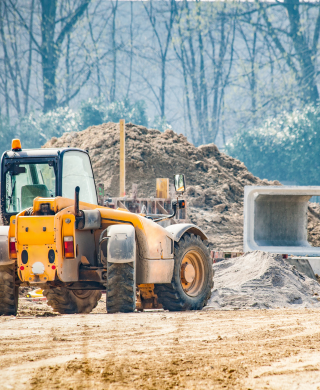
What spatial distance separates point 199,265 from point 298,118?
3201 centimetres

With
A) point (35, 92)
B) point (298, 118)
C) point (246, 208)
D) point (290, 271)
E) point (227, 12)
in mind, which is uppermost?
point (227, 12)

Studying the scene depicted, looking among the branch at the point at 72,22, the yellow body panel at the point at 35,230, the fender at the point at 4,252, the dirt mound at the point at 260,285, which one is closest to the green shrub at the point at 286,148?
the branch at the point at 72,22

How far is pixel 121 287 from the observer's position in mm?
6871

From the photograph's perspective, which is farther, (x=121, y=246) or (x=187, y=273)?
(x=187, y=273)

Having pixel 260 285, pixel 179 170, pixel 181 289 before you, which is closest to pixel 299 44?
pixel 179 170

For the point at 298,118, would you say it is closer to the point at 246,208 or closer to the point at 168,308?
the point at 246,208

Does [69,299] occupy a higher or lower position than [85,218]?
lower

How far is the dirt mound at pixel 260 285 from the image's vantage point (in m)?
9.16

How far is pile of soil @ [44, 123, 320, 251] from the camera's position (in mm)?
22797

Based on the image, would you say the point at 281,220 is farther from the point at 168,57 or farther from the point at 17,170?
the point at 168,57

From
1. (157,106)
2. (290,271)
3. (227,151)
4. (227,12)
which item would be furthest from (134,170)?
(157,106)

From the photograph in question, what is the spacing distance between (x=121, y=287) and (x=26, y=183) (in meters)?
1.98

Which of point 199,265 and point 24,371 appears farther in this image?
point 199,265

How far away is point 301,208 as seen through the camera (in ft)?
53.3
